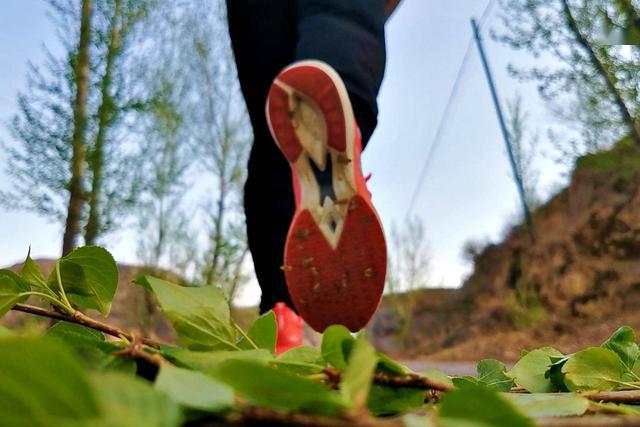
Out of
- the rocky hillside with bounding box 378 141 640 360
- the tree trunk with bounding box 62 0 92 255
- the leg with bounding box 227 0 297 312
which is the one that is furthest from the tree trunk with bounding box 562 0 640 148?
the leg with bounding box 227 0 297 312

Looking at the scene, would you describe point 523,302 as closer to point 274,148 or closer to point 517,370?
point 274,148

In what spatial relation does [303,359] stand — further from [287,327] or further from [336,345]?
[287,327]

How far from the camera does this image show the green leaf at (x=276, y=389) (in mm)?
79

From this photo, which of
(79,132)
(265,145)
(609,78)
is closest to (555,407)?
(265,145)

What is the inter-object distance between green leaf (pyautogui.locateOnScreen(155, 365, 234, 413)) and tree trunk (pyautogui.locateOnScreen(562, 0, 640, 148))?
4.16m

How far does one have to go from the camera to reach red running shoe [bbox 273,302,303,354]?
2.34 feet

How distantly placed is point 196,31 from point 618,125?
3.96 m

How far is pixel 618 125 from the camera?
393cm

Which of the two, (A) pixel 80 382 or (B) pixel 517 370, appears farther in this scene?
(B) pixel 517 370

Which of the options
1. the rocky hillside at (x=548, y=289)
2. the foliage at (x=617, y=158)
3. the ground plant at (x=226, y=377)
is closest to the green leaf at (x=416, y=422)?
the ground plant at (x=226, y=377)

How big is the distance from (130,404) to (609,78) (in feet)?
14.0

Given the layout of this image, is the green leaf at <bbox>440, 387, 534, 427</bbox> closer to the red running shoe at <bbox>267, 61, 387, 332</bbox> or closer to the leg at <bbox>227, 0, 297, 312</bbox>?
the red running shoe at <bbox>267, 61, 387, 332</bbox>

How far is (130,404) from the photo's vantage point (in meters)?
0.07

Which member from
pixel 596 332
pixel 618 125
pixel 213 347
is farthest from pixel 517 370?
pixel 596 332
